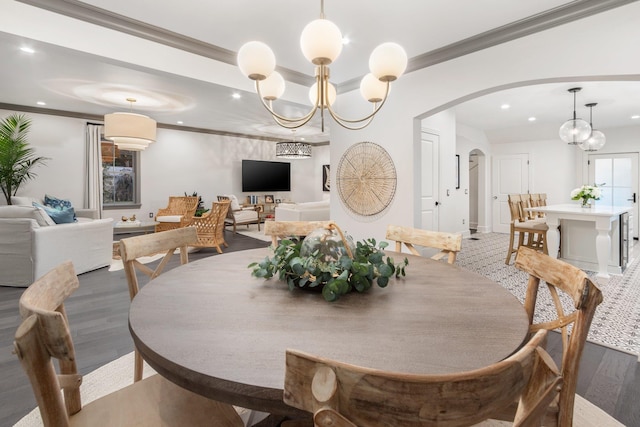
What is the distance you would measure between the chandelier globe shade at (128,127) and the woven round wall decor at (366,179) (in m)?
2.85

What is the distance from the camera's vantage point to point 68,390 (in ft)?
3.07

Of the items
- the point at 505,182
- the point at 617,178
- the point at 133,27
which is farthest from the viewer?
the point at 505,182

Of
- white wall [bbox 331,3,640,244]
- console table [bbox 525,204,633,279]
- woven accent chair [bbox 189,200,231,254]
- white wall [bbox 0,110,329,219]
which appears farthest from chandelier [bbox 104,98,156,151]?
console table [bbox 525,204,633,279]

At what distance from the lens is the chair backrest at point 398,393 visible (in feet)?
1.42

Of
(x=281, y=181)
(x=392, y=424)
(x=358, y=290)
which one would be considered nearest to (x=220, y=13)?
(x=358, y=290)

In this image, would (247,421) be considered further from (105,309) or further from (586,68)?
(586,68)

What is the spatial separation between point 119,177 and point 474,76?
7266 millimetres

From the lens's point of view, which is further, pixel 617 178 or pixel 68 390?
pixel 617 178

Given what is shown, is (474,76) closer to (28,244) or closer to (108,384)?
(108,384)

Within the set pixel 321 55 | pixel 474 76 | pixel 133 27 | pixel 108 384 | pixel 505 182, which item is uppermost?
pixel 133 27

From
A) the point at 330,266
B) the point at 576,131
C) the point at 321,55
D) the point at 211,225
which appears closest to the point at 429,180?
the point at 576,131

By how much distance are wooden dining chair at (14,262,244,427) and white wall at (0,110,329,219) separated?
21.9 ft

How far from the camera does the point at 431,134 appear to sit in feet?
17.0

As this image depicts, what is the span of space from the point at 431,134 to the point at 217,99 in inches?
137
